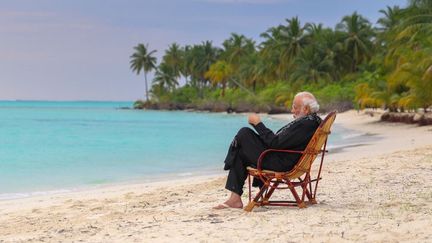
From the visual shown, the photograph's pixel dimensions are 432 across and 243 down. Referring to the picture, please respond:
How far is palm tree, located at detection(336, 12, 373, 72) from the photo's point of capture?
60.8 metres

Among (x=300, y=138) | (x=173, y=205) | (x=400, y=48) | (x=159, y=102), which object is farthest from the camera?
(x=159, y=102)

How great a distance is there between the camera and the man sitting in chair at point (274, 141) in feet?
18.5

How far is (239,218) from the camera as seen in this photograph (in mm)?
5445

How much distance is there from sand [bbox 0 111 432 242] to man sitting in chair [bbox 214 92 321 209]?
47 cm

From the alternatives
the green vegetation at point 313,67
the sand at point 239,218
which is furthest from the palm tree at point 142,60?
the sand at point 239,218

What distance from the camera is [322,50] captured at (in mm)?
63531

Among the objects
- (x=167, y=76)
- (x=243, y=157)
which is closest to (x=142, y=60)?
(x=167, y=76)

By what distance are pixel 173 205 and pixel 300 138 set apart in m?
1.96

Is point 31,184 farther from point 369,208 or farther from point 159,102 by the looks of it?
point 159,102

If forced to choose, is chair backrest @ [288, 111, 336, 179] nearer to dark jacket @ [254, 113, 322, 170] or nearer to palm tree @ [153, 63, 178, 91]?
dark jacket @ [254, 113, 322, 170]

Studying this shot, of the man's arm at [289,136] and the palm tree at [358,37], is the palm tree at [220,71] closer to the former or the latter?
the palm tree at [358,37]

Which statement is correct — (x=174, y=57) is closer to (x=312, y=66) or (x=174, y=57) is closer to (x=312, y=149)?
(x=312, y=66)

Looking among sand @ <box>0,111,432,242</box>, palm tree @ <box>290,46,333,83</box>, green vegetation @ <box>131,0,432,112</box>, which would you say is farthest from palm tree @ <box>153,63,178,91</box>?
sand @ <box>0,111,432,242</box>

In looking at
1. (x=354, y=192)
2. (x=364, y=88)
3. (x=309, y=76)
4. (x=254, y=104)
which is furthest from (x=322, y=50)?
(x=354, y=192)
